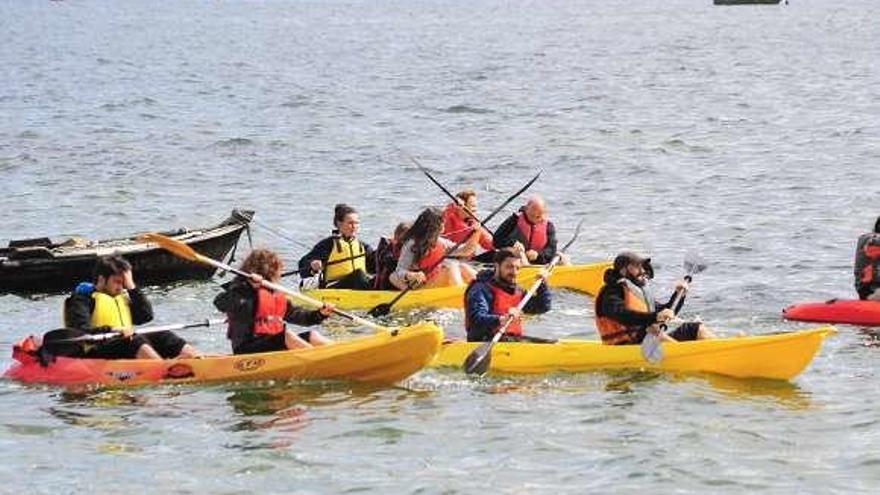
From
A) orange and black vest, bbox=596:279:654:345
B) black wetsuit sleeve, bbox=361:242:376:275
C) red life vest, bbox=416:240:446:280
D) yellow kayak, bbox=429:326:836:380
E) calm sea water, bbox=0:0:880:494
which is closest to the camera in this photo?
calm sea water, bbox=0:0:880:494

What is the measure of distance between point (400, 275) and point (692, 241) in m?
7.05

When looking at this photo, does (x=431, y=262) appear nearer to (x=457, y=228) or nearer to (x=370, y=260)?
(x=370, y=260)

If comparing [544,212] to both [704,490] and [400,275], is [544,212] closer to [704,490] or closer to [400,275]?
[400,275]

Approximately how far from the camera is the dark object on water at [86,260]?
18969 millimetres

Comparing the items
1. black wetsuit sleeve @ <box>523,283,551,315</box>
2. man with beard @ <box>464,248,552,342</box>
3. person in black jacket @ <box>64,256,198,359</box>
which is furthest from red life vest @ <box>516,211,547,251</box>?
person in black jacket @ <box>64,256,198,359</box>

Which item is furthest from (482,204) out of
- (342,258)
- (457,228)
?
(342,258)

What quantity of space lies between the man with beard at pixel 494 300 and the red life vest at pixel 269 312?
5.18ft

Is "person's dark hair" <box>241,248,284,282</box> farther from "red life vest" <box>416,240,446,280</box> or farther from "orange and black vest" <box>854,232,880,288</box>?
"orange and black vest" <box>854,232,880,288</box>

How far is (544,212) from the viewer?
19562 mm

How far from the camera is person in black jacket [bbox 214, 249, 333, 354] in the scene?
1403 centimetres

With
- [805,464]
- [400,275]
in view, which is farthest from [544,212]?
[805,464]

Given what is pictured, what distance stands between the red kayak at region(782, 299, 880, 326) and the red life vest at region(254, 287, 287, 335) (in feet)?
18.6

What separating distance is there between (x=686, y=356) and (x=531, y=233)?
549cm

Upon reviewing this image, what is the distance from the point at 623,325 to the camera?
47.2ft
